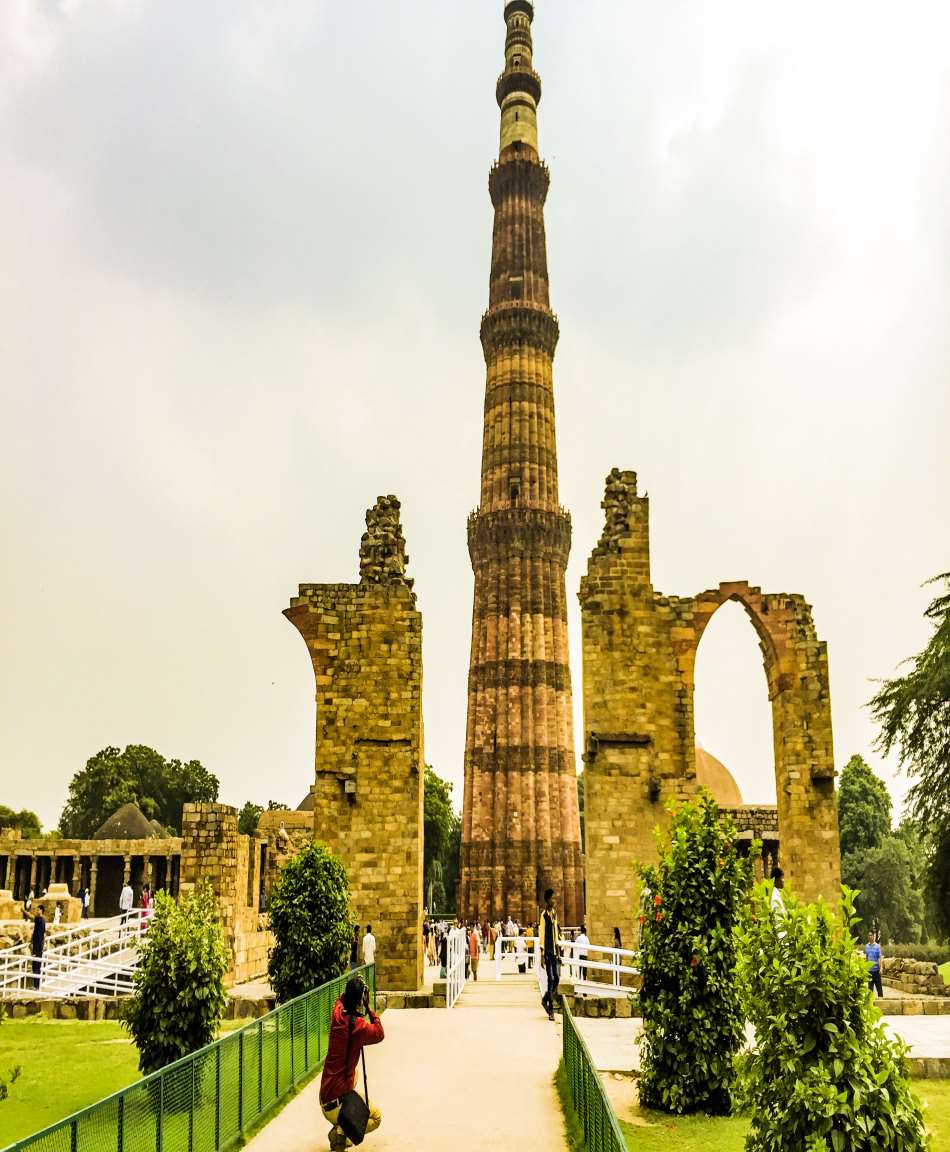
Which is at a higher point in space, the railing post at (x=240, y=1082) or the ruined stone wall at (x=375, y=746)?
the ruined stone wall at (x=375, y=746)

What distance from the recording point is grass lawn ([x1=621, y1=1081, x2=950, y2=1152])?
22.4 feet

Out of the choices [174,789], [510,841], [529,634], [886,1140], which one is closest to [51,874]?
[510,841]

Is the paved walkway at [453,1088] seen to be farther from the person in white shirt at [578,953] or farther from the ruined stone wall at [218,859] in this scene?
the ruined stone wall at [218,859]

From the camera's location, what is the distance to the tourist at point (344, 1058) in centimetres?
643

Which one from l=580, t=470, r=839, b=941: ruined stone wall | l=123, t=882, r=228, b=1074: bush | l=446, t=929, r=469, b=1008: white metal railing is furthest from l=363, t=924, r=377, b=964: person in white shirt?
l=123, t=882, r=228, b=1074: bush

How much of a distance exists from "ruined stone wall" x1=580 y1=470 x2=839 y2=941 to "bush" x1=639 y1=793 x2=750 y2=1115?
23.8ft

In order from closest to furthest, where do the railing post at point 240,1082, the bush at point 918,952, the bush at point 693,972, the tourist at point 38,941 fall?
the railing post at point 240,1082 < the bush at point 693,972 < the tourist at point 38,941 < the bush at point 918,952

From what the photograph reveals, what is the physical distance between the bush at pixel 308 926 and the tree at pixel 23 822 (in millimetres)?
42316

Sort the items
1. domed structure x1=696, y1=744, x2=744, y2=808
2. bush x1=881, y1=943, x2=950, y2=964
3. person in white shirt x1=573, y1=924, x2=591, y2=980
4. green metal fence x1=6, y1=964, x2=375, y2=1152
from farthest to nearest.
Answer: domed structure x1=696, y1=744, x2=744, y2=808, bush x1=881, y1=943, x2=950, y2=964, person in white shirt x1=573, y1=924, x2=591, y2=980, green metal fence x1=6, y1=964, x2=375, y2=1152

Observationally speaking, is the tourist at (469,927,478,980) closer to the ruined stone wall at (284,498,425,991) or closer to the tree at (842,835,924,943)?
the ruined stone wall at (284,498,425,991)

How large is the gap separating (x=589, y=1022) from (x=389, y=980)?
3.49 meters

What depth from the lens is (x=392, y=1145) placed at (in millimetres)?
6602

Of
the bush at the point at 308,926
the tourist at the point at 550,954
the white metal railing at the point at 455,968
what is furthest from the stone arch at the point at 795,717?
the bush at the point at 308,926

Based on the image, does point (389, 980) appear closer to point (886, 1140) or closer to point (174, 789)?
point (886, 1140)
